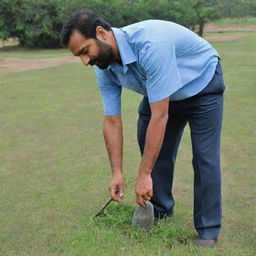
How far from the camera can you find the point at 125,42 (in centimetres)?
321

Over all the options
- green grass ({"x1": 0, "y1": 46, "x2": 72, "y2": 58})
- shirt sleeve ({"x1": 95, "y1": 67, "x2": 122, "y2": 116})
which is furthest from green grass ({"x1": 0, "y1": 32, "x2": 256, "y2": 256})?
green grass ({"x1": 0, "y1": 46, "x2": 72, "y2": 58})

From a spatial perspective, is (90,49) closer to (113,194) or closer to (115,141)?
(115,141)

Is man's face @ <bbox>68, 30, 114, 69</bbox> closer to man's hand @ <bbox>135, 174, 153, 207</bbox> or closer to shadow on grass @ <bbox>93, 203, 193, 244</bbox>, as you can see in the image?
man's hand @ <bbox>135, 174, 153, 207</bbox>

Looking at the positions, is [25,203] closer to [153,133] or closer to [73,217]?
[73,217]

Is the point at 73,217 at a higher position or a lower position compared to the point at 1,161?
higher

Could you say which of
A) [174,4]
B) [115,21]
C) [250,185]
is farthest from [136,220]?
[174,4]

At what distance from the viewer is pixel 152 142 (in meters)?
3.23

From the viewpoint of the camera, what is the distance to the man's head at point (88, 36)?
10.0ft

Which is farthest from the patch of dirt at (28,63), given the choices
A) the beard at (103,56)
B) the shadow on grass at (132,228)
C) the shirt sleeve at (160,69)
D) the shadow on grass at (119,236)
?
the shirt sleeve at (160,69)

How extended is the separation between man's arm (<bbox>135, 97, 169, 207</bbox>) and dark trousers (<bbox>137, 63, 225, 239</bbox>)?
20.3 inches

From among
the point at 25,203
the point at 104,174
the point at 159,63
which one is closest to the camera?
the point at 159,63

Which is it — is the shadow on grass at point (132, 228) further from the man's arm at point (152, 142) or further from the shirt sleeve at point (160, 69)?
the shirt sleeve at point (160, 69)

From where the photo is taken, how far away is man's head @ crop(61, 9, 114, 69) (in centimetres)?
305

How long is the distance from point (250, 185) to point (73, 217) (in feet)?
6.52
